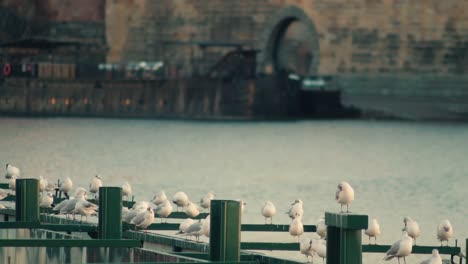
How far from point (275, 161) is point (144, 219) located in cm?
2663

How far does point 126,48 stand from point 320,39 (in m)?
9.39

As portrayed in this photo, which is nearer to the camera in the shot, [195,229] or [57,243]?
[57,243]

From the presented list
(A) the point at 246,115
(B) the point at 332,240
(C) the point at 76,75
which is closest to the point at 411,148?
(A) the point at 246,115

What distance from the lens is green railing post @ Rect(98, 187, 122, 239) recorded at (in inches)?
543

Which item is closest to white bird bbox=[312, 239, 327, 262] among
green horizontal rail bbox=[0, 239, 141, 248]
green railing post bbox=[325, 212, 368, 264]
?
green horizontal rail bbox=[0, 239, 141, 248]

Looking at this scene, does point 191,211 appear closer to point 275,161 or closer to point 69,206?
point 69,206

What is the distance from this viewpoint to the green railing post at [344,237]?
11656 millimetres

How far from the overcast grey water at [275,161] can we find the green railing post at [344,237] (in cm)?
675

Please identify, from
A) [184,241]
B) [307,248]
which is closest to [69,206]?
[184,241]

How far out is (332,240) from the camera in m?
12.0

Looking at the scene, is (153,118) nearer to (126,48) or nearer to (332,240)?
(126,48)

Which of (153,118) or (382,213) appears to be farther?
(153,118)

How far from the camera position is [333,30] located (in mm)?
61750

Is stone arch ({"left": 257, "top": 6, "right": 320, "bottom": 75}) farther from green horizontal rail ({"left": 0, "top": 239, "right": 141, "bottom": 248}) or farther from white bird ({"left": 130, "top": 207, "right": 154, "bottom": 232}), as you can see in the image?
green horizontal rail ({"left": 0, "top": 239, "right": 141, "bottom": 248})
